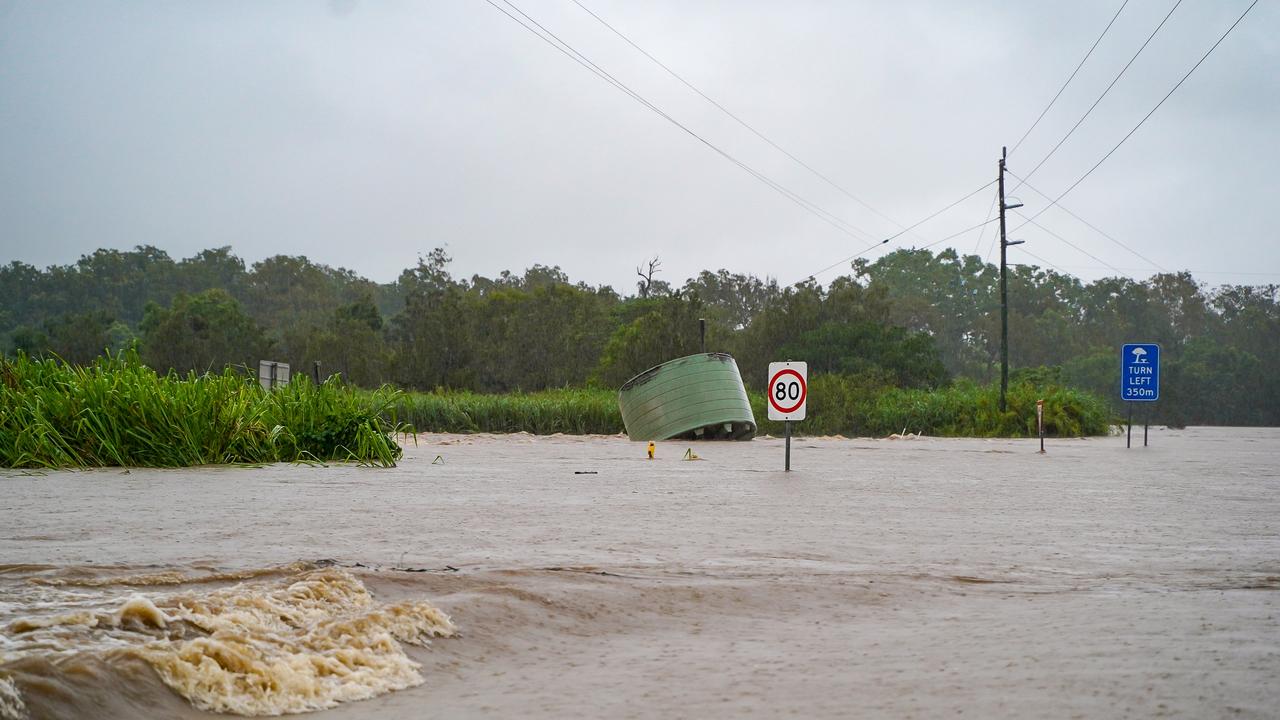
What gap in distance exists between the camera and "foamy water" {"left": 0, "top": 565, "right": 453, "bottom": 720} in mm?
2760

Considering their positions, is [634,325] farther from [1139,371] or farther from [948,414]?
[1139,371]

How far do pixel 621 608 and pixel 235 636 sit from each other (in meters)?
1.54

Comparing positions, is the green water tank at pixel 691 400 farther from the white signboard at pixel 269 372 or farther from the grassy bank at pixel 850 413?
the grassy bank at pixel 850 413

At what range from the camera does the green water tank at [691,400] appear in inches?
1002

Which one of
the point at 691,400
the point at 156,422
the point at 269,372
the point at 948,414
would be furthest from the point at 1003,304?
the point at 156,422

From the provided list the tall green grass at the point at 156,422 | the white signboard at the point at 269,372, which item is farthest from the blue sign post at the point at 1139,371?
the tall green grass at the point at 156,422

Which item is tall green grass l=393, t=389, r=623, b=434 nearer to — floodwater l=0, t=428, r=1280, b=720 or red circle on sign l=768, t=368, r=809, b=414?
red circle on sign l=768, t=368, r=809, b=414

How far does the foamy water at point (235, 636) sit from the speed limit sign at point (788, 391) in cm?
1045

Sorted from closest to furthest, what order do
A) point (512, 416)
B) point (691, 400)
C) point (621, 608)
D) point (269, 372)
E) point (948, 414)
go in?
point (621, 608) < point (691, 400) < point (269, 372) < point (512, 416) < point (948, 414)

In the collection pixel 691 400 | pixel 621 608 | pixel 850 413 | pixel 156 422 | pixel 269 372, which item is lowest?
pixel 621 608

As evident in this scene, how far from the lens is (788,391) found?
46.4 ft

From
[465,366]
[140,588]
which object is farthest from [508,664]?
[465,366]

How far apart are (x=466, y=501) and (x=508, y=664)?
5.39 metres

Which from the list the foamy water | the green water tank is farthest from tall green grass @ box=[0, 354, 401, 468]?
the green water tank
